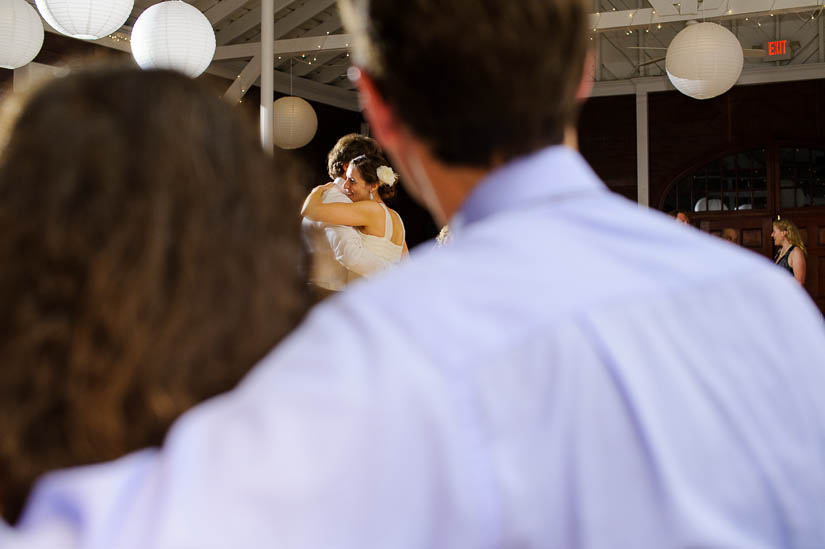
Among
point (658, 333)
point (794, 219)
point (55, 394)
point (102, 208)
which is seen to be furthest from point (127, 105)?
point (794, 219)

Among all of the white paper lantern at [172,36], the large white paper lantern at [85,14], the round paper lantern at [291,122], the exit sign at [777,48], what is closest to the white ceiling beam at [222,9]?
the round paper lantern at [291,122]

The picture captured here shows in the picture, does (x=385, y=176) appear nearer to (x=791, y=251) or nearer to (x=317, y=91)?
(x=791, y=251)

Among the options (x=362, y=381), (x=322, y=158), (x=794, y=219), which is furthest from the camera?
(x=322, y=158)

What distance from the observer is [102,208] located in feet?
1.65

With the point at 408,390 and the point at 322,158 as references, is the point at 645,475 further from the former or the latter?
the point at 322,158

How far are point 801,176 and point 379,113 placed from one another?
444 inches

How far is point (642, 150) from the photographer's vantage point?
11344mm

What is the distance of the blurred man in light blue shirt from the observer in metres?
0.44

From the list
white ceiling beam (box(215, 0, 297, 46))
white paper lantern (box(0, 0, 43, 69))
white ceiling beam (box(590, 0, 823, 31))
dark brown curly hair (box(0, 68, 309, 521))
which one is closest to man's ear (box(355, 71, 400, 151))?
dark brown curly hair (box(0, 68, 309, 521))

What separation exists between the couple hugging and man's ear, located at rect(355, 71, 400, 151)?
3.32 m

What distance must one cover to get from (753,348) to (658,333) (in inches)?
3.5

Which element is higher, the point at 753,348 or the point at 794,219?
the point at 753,348

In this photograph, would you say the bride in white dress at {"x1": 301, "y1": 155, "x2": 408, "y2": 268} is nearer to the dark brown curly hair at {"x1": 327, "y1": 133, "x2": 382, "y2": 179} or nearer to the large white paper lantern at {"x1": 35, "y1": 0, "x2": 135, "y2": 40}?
the dark brown curly hair at {"x1": 327, "y1": 133, "x2": 382, "y2": 179}

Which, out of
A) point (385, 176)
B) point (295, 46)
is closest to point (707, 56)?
point (385, 176)
